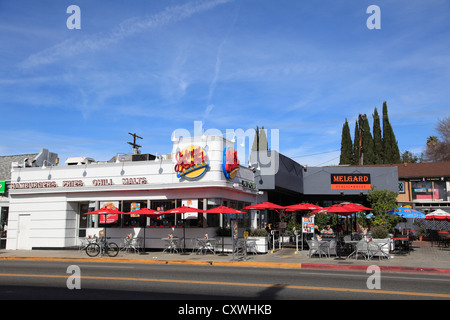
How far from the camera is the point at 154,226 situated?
23875 millimetres

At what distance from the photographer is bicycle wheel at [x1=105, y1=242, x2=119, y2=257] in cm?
2179

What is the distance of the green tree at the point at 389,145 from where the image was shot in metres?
58.7

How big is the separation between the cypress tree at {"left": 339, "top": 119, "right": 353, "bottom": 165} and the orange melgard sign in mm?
28807

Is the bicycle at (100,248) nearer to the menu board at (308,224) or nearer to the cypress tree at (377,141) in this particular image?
the menu board at (308,224)

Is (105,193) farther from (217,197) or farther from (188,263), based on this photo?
(188,263)

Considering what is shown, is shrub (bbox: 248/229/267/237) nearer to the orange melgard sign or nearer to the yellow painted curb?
the yellow painted curb

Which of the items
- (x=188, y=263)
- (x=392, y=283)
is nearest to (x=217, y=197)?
(x=188, y=263)

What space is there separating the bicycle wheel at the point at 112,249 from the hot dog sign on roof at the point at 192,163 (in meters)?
5.14

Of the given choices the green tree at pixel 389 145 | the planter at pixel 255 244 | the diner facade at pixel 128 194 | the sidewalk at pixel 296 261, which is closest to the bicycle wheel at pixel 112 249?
the sidewalk at pixel 296 261

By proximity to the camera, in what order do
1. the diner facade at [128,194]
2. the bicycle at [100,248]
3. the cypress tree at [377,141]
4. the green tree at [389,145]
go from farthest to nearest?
the cypress tree at [377,141] < the green tree at [389,145] < the diner facade at [128,194] < the bicycle at [100,248]

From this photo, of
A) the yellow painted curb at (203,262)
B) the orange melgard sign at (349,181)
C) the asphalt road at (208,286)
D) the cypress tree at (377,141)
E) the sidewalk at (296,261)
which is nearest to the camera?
the asphalt road at (208,286)

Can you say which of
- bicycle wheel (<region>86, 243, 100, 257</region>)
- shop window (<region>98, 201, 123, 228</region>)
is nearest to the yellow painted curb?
bicycle wheel (<region>86, 243, 100, 257</region>)

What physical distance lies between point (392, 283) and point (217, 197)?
1250cm

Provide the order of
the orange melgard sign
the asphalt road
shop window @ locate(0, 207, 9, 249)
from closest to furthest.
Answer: the asphalt road < shop window @ locate(0, 207, 9, 249) < the orange melgard sign
